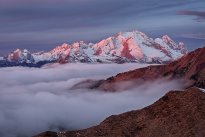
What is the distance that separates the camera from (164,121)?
347ft

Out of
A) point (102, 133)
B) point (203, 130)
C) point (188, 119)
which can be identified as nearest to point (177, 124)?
point (188, 119)

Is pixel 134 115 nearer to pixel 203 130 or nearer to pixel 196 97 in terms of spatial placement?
pixel 196 97

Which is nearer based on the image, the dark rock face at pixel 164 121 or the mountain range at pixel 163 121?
the dark rock face at pixel 164 121

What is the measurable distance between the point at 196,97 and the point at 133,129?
585 inches

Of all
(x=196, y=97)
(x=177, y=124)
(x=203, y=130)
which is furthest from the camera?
(x=196, y=97)

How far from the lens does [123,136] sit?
4097 inches

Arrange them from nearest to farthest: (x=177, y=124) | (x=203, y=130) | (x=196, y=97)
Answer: (x=203, y=130) < (x=177, y=124) < (x=196, y=97)

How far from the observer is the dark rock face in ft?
328

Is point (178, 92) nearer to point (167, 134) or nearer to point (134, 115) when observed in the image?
point (134, 115)

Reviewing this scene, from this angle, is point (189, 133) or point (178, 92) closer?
point (189, 133)

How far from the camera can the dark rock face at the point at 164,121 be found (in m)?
100

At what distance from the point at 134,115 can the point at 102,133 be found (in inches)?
346

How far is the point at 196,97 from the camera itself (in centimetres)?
11050

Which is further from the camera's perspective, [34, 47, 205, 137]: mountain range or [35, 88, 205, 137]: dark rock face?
[34, 47, 205, 137]: mountain range
